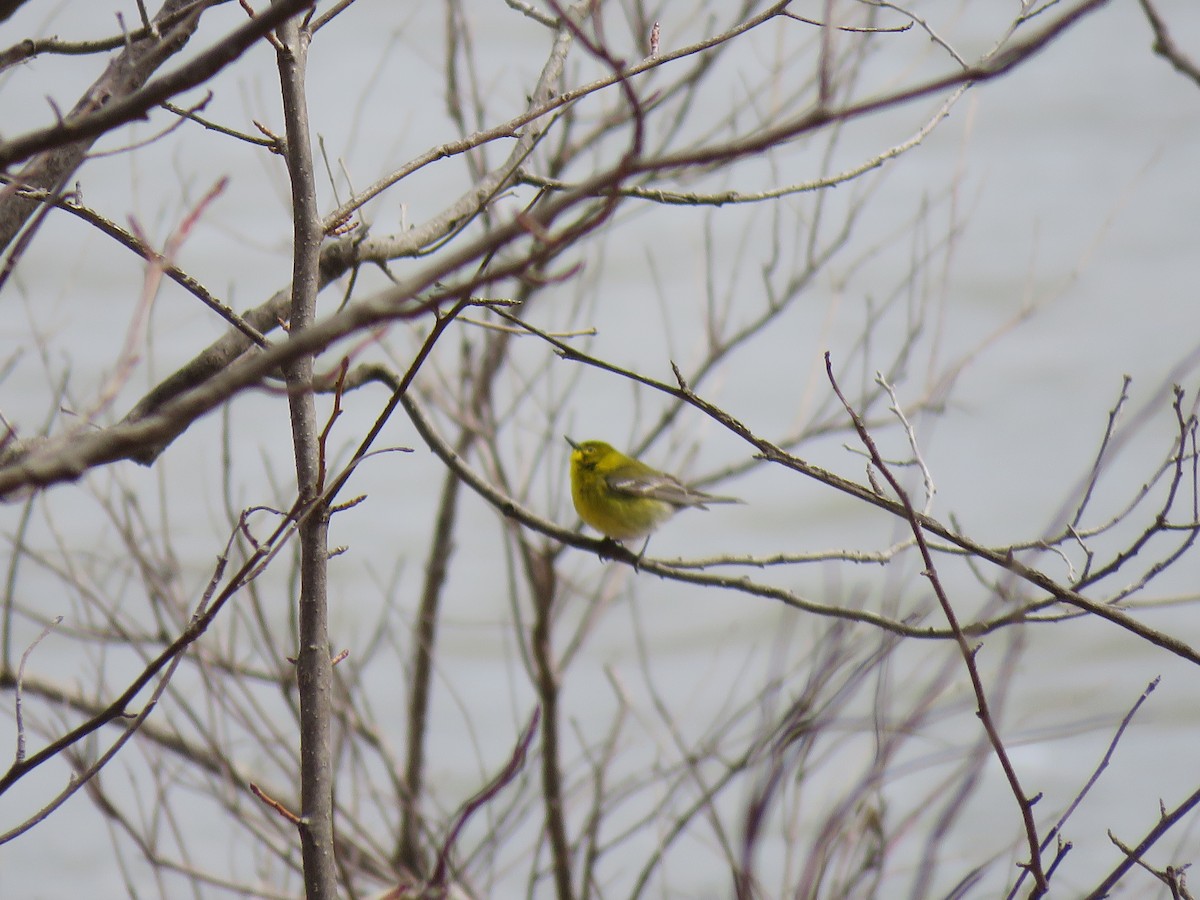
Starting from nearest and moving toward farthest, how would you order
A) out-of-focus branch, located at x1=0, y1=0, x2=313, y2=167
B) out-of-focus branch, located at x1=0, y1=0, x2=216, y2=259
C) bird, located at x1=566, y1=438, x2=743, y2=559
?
out-of-focus branch, located at x1=0, y1=0, x2=313, y2=167
out-of-focus branch, located at x1=0, y1=0, x2=216, y2=259
bird, located at x1=566, y1=438, x2=743, y2=559

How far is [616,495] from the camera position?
4.55 metres

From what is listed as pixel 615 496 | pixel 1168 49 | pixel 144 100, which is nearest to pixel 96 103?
pixel 144 100

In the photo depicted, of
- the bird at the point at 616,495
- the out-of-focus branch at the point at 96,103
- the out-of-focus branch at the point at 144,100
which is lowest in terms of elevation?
the out-of-focus branch at the point at 144,100

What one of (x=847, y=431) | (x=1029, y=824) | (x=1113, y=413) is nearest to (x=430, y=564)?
(x=847, y=431)

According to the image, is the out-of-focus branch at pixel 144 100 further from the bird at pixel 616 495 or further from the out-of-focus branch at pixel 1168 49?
the bird at pixel 616 495

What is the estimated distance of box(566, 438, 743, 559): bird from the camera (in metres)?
4.37

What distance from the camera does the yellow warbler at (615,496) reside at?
4395mm

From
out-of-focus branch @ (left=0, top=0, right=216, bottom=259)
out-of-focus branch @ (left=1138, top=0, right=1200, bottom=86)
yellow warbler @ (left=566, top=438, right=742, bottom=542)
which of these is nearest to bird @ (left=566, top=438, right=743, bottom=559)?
yellow warbler @ (left=566, top=438, right=742, bottom=542)

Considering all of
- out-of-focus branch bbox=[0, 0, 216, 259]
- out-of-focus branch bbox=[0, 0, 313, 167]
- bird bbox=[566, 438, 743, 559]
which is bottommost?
out-of-focus branch bbox=[0, 0, 313, 167]

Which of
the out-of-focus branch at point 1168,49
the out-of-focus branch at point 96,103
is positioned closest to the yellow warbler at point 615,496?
the out-of-focus branch at point 96,103

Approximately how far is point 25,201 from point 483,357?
89.2 inches

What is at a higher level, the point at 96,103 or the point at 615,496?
the point at 615,496

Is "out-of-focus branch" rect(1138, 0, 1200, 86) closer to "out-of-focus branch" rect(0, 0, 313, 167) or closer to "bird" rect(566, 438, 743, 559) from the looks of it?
"out-of-focus branch" rect(0, 0, 313, 167)

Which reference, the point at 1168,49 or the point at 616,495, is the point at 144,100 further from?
the point at 616,495
